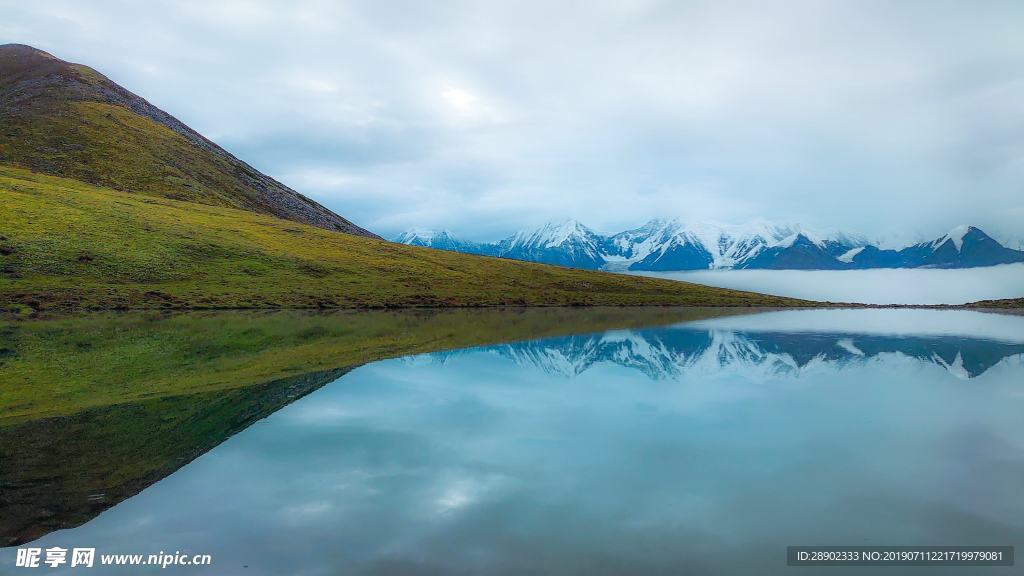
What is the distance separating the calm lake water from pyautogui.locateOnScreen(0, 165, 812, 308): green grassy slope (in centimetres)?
5873

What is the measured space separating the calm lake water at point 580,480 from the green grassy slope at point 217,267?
5873 cm

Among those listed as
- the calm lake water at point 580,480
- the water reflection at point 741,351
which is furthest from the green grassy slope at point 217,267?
the calm lake water at point 580,480

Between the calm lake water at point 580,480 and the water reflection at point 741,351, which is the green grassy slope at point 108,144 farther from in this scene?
the calm lake water at point 580,480

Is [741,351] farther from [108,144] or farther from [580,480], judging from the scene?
[108,144]

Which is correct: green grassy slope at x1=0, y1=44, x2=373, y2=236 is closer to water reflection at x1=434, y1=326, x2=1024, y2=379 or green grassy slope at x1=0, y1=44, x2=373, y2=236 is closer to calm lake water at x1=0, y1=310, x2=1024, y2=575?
water reflection at x1=434, y1=326, x2=1024, y2=379

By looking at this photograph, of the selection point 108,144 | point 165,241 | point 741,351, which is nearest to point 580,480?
point 741,351

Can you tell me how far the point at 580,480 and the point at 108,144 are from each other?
17877 cm

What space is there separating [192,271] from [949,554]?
313ft

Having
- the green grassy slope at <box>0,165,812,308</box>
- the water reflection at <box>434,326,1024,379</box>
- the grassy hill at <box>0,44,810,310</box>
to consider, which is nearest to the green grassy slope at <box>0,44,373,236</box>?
the grassy hill at <box>0,44,810,310</box>

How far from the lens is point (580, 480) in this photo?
15156 mm

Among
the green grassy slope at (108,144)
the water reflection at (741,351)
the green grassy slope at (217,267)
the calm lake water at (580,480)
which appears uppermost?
the green grassy slope at (108,144)

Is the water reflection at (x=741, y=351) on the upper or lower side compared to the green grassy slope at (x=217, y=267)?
lower

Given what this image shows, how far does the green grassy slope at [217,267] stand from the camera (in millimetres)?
72750

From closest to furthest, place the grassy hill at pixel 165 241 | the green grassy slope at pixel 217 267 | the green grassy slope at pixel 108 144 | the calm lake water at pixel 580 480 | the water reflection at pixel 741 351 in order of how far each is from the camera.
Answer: the calm lake water at pixel 580 480
the water reflection at pixel 741 351
the green grassy slope at pixel 217 267
the grassy hill at pixel 165 241
the green grassy slope at pixel 108 144
